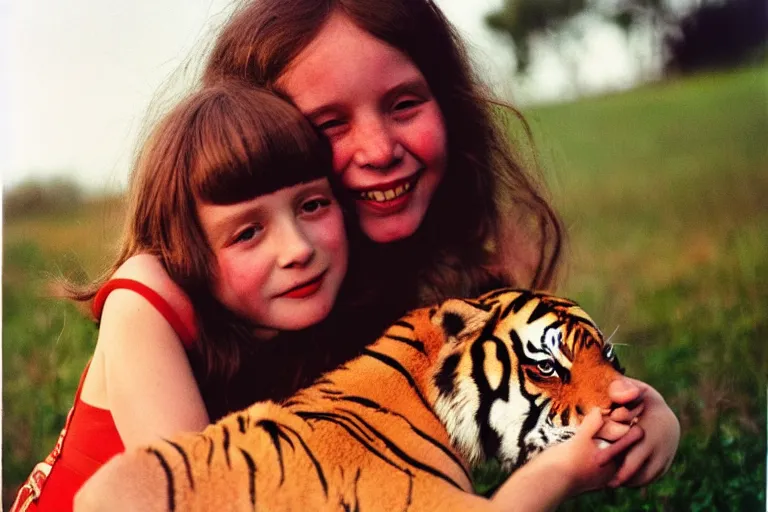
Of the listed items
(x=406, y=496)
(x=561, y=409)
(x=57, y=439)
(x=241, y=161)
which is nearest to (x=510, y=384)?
(x=561, y=409)

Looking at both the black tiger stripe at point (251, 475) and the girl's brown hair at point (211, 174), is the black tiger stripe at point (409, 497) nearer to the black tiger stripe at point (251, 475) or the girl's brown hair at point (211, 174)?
the black tiger stripe at point (251, 475)

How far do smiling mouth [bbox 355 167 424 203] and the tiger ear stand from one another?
0.38m

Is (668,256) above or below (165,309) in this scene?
below

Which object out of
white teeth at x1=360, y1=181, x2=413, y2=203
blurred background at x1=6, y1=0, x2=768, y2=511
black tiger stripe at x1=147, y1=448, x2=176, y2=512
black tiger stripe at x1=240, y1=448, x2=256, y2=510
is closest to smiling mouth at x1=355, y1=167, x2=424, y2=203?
white teeth at x1=360, y1=181, x2=413, y2=203

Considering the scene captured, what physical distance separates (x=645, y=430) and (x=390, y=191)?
A: 1.05 m

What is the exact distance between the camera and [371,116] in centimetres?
289

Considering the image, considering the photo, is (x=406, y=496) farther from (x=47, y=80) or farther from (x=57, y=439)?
(x=47, y=80)

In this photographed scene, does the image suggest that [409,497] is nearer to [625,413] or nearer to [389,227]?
[625,413]

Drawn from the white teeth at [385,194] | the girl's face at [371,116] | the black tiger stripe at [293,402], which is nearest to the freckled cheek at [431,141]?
the girl's face at [371,116]

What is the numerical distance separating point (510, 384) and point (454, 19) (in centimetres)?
111

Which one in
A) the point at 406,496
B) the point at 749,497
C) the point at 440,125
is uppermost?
the point at 440,125

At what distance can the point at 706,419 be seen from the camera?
3.14m

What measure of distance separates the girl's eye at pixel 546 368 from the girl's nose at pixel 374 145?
0.75 m

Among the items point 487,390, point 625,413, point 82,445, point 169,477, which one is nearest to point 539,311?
point 487,390
